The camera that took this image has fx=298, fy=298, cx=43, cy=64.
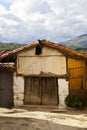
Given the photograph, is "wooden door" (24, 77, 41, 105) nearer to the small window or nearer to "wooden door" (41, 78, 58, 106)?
"wooden door" (41, 78, 58, 106)

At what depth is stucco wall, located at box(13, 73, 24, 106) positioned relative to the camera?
2120 centimetres

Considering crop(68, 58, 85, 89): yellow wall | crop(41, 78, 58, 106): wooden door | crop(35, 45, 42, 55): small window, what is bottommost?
crop(41, 78, 58, 106): wooden door

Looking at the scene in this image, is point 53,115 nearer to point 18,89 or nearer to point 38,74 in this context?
point 38,74

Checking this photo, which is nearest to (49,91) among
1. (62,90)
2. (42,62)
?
(62,90)

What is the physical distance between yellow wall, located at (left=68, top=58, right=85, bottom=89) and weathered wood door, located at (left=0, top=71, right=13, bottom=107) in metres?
4.38

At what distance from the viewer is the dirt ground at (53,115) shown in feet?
52.4

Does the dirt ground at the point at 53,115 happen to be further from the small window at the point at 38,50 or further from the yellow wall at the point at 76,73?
the small window at the point at 38,50

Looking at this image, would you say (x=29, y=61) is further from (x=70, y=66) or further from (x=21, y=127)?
(x=21, y=127)

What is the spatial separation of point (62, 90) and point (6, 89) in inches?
163

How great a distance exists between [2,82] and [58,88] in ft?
13.6

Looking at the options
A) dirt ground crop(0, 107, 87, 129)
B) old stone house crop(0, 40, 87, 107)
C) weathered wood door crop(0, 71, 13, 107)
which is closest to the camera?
dirt ground crop(0, 107, 87, 129)

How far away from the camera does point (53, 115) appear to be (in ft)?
58.4

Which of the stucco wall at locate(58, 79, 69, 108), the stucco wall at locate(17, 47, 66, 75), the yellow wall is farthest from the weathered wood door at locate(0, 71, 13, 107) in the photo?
the yellow wall

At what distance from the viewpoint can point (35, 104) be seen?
2098 centimetres
